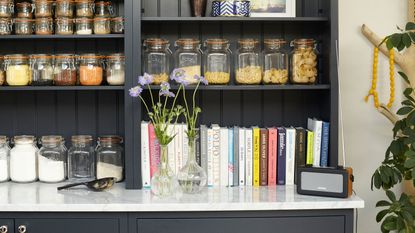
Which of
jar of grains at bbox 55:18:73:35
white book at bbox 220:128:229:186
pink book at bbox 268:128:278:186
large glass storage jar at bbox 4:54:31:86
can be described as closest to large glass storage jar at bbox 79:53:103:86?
jar of grains at bbox 55:18:73:35

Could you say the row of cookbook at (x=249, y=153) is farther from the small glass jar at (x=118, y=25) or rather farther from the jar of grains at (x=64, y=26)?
the jar of grains at (x=64, y=26)

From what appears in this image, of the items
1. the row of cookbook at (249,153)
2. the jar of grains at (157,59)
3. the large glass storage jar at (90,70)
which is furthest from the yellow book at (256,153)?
the large glass storage jar at (90,70)

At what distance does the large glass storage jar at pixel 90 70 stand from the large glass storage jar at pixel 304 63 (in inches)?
37.2

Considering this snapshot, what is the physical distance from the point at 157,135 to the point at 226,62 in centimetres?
52

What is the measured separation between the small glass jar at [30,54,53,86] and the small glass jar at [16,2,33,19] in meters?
0.21

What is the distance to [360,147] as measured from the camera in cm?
330

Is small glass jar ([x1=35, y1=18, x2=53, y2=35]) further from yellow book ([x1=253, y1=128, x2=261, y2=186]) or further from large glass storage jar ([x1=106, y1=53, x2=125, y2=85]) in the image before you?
yellow book ([x1=253, y1=128, x2=261, y2=186])

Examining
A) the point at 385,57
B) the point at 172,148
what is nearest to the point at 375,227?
the point at 385,57

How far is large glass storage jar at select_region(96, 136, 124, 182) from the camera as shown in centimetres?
304

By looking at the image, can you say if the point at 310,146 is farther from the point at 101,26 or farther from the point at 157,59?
the point at 101,26

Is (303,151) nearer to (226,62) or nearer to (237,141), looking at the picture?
(237,141)

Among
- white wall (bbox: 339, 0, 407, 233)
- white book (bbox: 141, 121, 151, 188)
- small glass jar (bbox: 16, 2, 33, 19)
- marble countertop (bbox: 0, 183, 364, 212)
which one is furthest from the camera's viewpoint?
white wall (bbox: 339, 0, 407, 233)

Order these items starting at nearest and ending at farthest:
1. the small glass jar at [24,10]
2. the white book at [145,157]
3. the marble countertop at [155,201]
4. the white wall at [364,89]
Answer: the marble countertop at [155,201]
the white book at [145,157]
the small glass jar at [24,10]
the white wall at [364,89]

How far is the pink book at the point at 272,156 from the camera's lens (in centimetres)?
296
